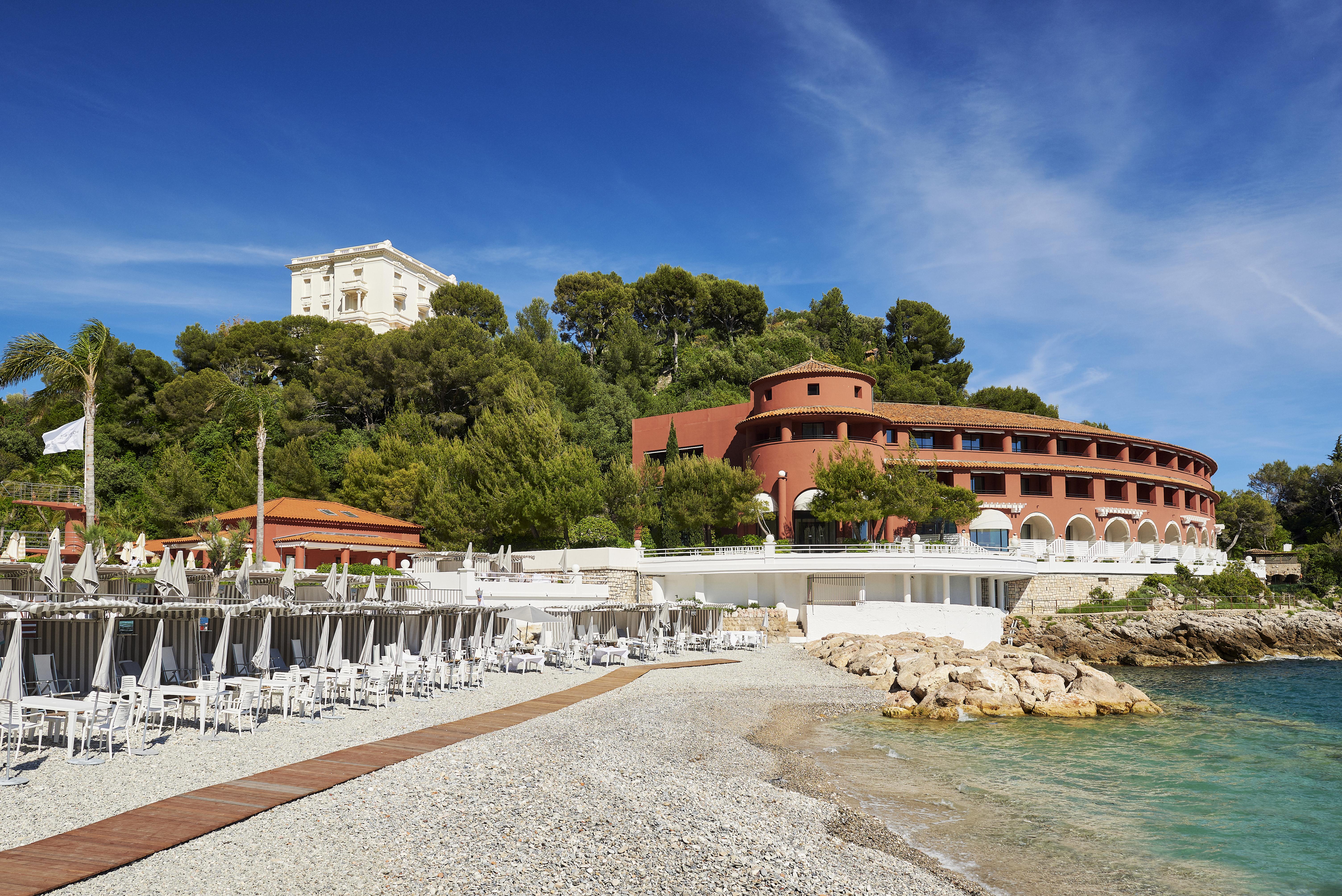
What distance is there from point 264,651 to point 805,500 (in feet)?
101

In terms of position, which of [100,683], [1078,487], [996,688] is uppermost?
[1078,487]

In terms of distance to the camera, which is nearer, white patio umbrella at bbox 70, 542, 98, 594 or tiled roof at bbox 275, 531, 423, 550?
white patio umbrella at bbox 70, 542, 98, 594

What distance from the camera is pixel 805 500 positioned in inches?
1705

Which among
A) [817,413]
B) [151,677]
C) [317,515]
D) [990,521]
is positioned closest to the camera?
[151,677]

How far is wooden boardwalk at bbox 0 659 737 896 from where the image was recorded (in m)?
6.92

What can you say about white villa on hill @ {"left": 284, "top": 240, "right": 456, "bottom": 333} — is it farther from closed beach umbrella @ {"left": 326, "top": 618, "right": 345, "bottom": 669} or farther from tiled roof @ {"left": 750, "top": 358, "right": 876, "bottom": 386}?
closed beach umbrella @ {"left": 326, "top": 618, "right": 345, "bottom": 669}

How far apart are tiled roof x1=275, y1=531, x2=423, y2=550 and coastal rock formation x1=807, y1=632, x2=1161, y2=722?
25.4m

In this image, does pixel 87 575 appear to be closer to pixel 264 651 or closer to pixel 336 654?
pixel 264 651

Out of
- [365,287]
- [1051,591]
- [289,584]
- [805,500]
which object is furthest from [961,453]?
[365,287]

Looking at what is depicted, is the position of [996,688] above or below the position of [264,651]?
below

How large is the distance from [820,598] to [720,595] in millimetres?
4096

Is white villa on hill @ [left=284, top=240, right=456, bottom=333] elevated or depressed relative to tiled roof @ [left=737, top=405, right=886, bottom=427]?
elevated

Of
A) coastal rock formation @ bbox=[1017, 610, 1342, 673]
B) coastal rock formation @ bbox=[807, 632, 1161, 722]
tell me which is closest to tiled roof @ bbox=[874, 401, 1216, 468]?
coastal rock formation @ bbox=[1017, 610, 1342, 673]

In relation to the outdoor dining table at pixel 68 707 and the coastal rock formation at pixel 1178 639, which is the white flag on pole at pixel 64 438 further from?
the coastal rock formation at pixel 1178 639
